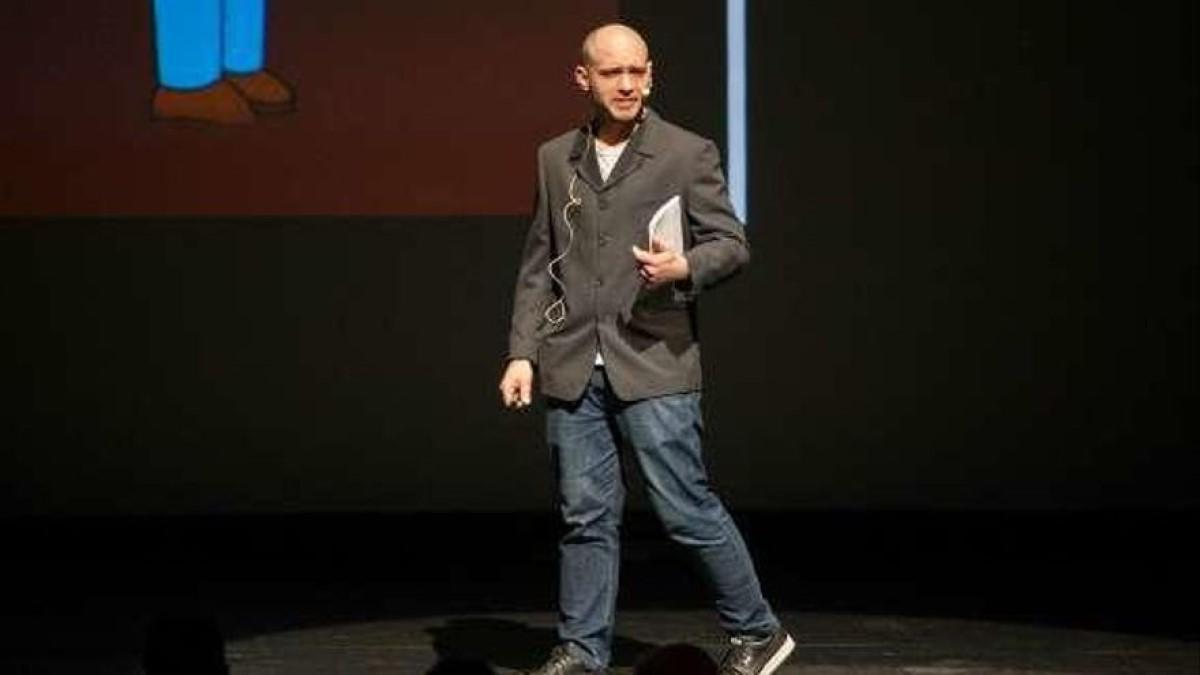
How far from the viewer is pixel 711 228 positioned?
19.2 feet

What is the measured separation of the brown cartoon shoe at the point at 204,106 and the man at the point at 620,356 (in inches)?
104

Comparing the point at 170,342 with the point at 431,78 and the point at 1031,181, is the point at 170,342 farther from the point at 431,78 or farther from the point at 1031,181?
the point at 1031,181

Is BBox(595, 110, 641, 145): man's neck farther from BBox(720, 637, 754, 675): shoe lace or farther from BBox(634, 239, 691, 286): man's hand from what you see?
BBox(720, 637, 754, 675): shoe lace

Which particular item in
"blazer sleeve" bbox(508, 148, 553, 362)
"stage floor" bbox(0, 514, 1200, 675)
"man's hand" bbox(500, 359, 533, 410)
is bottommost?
"stage floor" bbox(0, 514, 1200, 675)

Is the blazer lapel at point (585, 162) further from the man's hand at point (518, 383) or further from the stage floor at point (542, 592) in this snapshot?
the stage floor at point (542, 592)

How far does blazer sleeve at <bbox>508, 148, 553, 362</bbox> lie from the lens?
5.95 meters

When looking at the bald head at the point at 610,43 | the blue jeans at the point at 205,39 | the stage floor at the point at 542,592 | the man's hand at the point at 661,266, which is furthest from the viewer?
the blue jeans at the point at 205,39

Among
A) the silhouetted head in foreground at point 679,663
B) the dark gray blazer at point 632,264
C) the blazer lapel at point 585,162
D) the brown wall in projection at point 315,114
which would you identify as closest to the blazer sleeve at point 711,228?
the dark gray blazer at point 632,264

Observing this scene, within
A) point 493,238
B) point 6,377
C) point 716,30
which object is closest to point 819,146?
point 716,30

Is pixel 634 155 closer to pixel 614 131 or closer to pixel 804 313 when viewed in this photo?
pixel 614 131

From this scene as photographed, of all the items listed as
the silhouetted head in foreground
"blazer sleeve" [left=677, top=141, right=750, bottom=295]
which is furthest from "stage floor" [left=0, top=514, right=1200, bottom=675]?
the silhouetted head in foreground

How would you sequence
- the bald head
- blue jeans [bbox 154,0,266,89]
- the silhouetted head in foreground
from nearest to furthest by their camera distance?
the silhouetted head in foreground → the bald head → blue jeans [bbox 154,0,266,89]

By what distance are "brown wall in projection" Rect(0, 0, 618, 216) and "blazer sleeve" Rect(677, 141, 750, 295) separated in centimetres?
254

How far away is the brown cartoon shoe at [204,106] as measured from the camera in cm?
832
